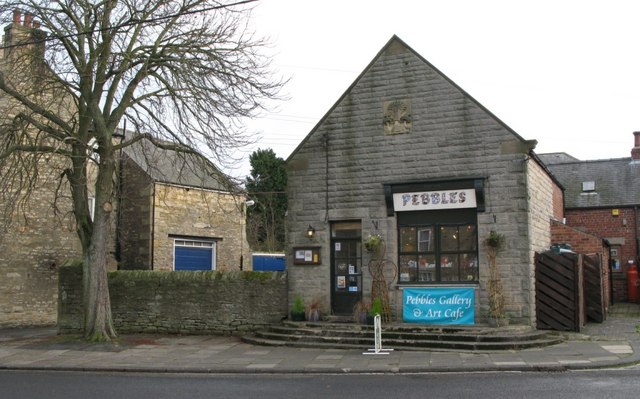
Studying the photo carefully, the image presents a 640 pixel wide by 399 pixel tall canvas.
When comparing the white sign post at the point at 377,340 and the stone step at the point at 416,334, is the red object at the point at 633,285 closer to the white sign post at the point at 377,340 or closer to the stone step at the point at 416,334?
the stone step at the point at 416,334

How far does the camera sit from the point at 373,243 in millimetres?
16125

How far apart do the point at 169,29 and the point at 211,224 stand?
12.7m

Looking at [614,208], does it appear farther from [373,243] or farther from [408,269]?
[373,243]

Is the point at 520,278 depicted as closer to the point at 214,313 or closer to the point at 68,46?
the point at 214,313

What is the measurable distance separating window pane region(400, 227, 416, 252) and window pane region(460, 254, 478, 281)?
4.33 feet

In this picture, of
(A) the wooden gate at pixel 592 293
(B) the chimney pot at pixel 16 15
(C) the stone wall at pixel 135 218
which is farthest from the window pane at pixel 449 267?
(C) the stone wall at pixel 135 218

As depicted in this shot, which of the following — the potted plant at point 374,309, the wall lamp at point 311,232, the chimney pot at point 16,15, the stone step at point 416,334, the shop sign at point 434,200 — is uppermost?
the chimney pot at point 16,15

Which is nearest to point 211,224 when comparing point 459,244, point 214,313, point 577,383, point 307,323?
point 214,313

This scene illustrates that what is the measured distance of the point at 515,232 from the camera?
49.7 feet

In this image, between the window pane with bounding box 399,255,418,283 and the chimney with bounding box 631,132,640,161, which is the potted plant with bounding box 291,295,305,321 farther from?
the chimney with bounding box 631,132,640,161

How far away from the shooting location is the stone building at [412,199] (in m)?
15.3

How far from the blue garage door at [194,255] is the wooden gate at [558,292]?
15.8 meters

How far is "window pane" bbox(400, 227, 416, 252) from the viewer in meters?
16.3

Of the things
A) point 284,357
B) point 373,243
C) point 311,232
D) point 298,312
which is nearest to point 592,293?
point 373,243
